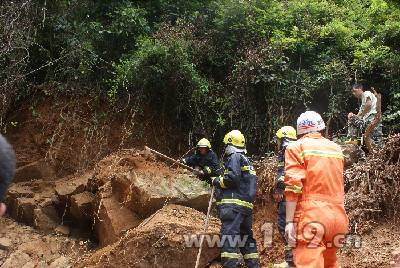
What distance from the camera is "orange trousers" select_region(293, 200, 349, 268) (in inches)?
157

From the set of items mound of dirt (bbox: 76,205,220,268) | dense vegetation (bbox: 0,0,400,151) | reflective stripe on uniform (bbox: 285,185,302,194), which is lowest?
mound of dirt (bbox: 76,205,220,268)

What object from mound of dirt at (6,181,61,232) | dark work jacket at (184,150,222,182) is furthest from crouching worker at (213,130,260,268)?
mound of dirt at (6,181,61,232)

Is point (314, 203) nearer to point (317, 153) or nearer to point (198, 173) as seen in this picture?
point (317, 153)

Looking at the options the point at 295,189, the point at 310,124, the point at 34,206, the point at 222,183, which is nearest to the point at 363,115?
the point at 222,183

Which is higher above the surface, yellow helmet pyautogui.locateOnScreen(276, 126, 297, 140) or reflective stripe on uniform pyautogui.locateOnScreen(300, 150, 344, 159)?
yellow helmet pyautogui.locateOnScreen(276, 126, 297, 140)

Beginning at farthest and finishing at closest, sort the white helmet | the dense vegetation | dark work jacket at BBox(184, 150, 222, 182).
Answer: the dense vegetation
dark work jacket at BBox(184, 150, 222, 182)
the white helmet

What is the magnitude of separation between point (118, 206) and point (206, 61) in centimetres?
442

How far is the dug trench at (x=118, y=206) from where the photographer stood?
6414 mm

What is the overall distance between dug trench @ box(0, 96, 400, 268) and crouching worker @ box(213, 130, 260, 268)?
466 mm

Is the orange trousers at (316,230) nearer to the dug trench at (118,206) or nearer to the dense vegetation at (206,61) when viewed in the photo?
the dug trench at (118,206)

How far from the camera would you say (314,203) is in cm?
409

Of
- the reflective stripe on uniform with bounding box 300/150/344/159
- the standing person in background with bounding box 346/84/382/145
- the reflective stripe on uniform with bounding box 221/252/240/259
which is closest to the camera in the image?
the reflective stripe on uniform with bounding box 300/150/344/159

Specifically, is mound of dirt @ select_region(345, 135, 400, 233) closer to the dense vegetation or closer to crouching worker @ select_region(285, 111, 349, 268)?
the dense vegetation

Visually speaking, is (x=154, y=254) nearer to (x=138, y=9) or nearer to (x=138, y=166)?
(x=138, y=166)
